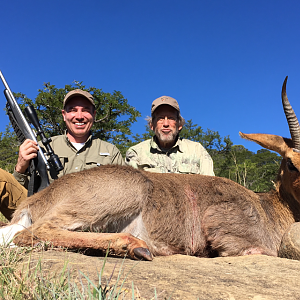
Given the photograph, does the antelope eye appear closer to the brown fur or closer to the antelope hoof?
the brown fur

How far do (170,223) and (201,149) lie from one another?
3.39 meters

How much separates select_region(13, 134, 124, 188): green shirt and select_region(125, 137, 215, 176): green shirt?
49cm

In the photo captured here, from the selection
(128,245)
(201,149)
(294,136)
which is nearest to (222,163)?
(201,149)

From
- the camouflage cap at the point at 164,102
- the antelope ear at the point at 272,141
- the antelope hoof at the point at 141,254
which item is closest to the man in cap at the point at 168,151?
the camouflage cap at the point at 164,102

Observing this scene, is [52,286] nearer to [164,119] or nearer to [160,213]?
[160,213]

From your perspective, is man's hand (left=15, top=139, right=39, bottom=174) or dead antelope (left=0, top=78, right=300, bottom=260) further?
man's hand (left=15, top=139, right=39, bottom=174)

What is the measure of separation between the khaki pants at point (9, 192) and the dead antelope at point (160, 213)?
1.66 m

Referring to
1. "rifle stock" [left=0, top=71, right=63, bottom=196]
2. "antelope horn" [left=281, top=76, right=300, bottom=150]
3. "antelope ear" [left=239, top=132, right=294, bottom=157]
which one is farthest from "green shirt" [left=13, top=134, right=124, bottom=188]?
"antelope horn" [left=281, top=76, right=300, bottom=150]

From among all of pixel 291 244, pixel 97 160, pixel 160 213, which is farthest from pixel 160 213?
pixel 97 160

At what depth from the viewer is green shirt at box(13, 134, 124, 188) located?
6.00 metres

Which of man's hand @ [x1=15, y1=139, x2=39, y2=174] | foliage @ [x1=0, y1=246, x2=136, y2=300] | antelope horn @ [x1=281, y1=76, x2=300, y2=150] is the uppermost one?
antelope horn @ [x1=281, y1=76, x2=300, y2=150]

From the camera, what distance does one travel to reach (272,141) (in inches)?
181

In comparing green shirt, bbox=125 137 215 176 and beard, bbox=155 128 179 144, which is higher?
beard, bbox=155 128 179 144

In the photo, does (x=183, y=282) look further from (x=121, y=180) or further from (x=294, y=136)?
(x=294, y=136)
